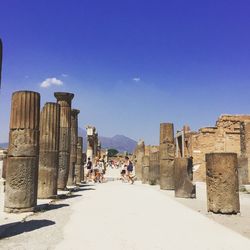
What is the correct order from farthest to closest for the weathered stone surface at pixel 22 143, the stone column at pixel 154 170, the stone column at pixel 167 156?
the stone column at pixel 154 170 < the stone column at pixel 167 156 < the weathered stone surface at pixel 22 143

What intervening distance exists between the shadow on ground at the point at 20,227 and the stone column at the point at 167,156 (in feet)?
36.6

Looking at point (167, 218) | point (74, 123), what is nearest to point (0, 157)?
point (74, 123)

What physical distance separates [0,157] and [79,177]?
1222 centimetres

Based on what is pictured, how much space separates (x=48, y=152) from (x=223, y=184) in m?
5.93

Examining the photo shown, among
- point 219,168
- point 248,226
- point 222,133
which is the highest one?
point 222,133

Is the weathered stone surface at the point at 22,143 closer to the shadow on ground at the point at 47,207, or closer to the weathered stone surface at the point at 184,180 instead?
the shadow on ground at the point at 47,207

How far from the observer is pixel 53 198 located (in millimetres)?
12406

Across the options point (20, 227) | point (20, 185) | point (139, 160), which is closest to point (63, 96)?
point (20, 185)

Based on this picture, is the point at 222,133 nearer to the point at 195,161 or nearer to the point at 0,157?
the point at 195,161

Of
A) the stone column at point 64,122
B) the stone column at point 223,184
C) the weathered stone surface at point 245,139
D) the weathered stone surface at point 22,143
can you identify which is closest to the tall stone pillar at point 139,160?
the weathered stone surface at point 245,139

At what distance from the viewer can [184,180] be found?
1449 cm

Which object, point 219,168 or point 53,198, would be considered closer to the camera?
point 219,168

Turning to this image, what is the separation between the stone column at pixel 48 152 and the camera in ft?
40.3

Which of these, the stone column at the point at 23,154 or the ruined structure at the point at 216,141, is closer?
the stone column at the point at 23,154
